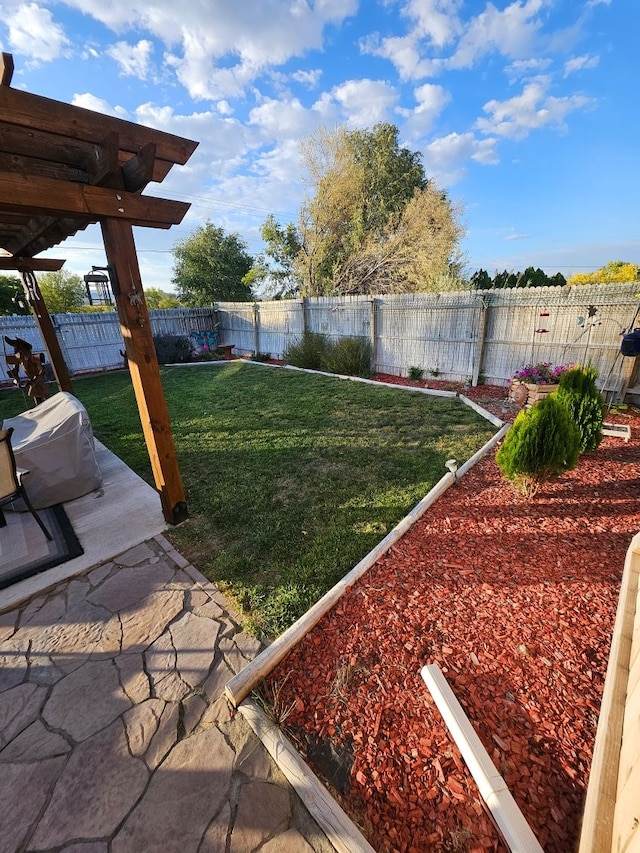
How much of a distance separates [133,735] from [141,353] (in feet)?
7.53

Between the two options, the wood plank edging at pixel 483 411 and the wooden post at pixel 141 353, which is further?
the wood plank edging at pixel 483 411

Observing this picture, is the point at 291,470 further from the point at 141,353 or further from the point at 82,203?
the point at 82,203

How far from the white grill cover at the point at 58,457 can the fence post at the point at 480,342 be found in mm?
7045

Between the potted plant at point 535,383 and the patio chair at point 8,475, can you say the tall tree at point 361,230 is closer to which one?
the potted plant at point 535,383

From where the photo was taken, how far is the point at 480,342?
22.8 ft

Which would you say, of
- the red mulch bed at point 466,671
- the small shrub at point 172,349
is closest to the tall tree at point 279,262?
the small shrub at point 172,349

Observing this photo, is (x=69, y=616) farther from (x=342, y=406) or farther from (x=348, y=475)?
(x=342, y=406)

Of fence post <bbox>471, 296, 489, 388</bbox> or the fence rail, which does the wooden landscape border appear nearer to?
the fence rail

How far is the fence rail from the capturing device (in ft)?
18.0

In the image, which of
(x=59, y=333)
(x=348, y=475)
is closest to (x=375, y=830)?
(x=348, y=475)

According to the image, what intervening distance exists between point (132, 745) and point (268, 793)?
0.66 meters

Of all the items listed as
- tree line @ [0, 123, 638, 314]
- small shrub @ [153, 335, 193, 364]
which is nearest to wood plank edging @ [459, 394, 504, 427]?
tree line @ [0, 123, 638, 314]

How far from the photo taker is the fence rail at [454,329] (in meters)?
5.47

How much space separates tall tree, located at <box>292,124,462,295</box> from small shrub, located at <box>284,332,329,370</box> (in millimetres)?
6265
